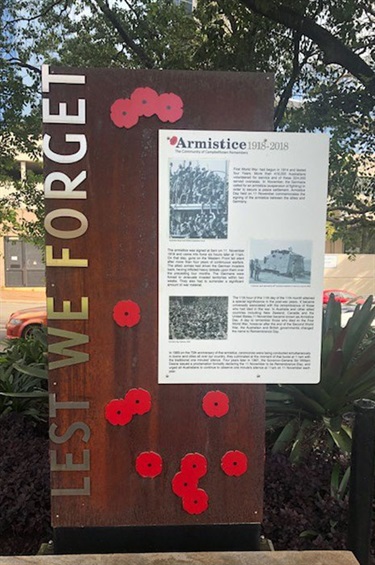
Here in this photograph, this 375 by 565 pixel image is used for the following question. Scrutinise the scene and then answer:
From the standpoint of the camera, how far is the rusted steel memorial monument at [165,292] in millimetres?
2191

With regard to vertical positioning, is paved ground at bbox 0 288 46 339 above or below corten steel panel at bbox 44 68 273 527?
below

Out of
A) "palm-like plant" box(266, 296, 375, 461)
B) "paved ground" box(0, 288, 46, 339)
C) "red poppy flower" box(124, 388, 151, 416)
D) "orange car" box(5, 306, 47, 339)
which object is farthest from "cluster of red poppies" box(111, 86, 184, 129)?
"paved ground" box(0, 288, 46, 339)

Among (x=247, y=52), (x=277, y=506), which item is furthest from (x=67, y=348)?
(x=247, y=52)

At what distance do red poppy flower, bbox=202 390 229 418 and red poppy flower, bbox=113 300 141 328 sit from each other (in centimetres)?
Result: 51

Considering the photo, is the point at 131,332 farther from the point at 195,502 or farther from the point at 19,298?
the point at 19,298

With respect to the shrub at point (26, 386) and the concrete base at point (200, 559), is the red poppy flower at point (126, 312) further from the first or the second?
the shrub at point (26, 386)

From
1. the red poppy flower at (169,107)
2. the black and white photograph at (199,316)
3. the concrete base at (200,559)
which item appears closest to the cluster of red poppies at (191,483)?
the concrete base at (200,559)

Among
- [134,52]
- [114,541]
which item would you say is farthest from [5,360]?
[134,52]

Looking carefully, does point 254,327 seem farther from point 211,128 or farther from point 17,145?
point 17,145

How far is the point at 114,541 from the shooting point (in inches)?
95.3

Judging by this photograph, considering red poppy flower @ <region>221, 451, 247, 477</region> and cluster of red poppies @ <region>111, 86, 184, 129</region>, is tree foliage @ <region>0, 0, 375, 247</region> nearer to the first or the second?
cluster of red poppies @ <region>111, 86, 184, 129</region>

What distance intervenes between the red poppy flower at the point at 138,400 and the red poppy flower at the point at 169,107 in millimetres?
1266

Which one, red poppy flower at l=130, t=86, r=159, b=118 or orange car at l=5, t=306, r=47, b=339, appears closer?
red poppy flower at l=130, t=86, r=159, b=118

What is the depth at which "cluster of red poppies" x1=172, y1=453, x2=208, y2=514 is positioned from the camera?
2.38m
